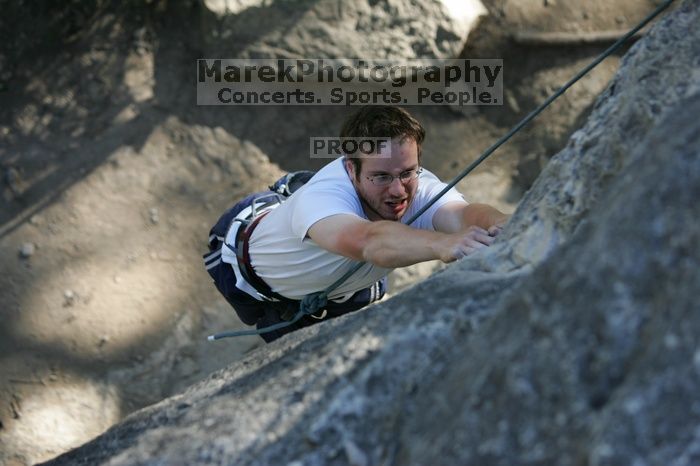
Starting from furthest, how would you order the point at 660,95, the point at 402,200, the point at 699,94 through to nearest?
the point at 402,200
the point at 660,95
the point at 699,94

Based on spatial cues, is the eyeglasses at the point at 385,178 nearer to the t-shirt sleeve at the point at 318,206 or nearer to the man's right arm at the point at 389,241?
the t-shirt sleeve at the point at 318,206

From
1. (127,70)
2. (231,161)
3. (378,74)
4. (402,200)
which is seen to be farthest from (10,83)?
(402,200)

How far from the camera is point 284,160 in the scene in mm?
4957

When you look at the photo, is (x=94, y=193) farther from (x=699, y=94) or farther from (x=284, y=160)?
(x=699, y=94)

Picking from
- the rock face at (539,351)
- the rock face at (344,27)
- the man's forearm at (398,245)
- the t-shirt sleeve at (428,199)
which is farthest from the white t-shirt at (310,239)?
the rock face at (344,27)

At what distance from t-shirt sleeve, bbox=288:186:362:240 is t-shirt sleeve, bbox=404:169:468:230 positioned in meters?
0.19

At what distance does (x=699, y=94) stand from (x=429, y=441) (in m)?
0.68

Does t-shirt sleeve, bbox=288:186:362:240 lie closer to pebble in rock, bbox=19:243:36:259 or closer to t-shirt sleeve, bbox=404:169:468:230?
t-shirt sleeve, bbox=404:169:468:230

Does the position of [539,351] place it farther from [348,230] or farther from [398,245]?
[348,230]

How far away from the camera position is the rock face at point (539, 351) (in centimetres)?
110

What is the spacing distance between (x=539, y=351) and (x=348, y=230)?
1.16 m

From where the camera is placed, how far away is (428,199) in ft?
8.58

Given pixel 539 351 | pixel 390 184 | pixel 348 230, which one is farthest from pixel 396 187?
pixel 539 351

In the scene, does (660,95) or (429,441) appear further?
(660,95)
